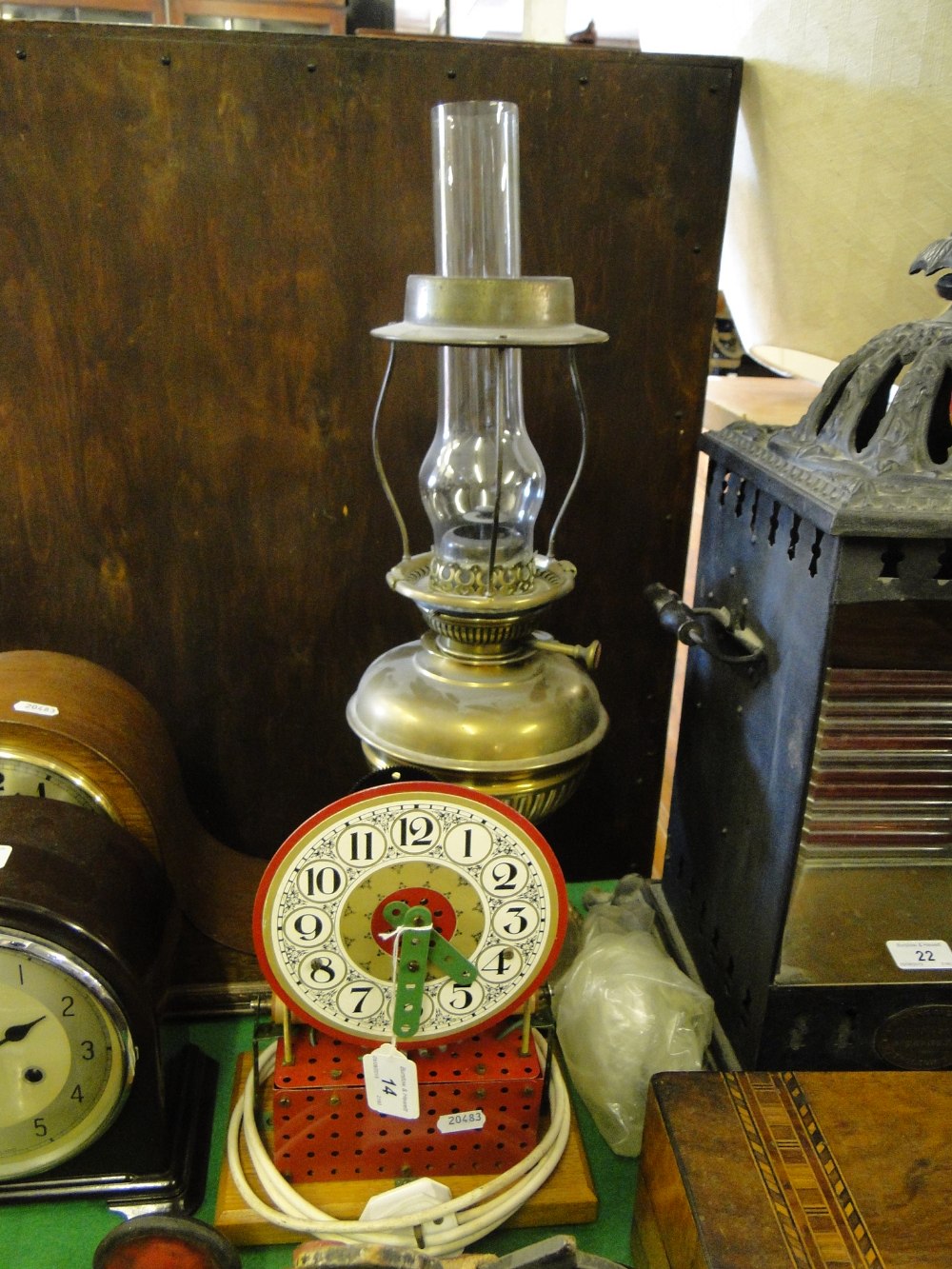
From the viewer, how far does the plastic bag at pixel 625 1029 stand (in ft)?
3.78

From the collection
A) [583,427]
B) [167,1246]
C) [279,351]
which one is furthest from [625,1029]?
[279,351]

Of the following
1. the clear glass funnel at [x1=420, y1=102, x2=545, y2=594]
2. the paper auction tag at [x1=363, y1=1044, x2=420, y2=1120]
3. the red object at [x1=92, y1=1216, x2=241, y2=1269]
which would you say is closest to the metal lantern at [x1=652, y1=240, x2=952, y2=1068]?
the clear glass funnel at [x1=420, y1=102, x2=545, y2=594]

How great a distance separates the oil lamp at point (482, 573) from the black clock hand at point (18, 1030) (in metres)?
0.41

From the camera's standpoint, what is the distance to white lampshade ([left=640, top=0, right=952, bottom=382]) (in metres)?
0.95

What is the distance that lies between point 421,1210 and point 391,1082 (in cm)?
12

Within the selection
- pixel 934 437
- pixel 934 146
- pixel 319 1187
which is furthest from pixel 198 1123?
pixel 934 146

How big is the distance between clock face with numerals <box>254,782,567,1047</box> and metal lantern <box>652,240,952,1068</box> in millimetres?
270

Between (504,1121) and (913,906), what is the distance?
48 cm

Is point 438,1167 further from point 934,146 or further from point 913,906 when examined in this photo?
point 934,146

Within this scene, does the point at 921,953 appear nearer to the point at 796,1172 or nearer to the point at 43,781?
the point at 796,1172

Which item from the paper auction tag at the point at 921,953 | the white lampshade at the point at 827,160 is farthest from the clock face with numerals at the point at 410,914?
the white lampshade at the point at 827,160

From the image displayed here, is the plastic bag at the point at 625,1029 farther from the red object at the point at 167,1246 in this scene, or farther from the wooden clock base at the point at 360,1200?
the red object at the point at 167,1246

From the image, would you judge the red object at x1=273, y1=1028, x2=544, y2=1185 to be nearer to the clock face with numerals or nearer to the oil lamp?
the clock face with numerals

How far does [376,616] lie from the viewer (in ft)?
4.89
